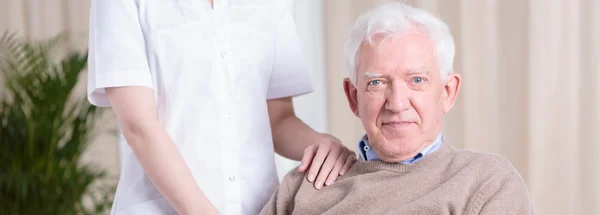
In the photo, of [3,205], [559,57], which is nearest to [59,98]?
[3,205]

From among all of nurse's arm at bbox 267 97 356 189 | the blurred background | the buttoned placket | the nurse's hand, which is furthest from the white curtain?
the buttoned placket

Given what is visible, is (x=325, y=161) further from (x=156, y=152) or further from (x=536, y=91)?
(x=536, y=91)

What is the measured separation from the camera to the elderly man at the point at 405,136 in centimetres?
161

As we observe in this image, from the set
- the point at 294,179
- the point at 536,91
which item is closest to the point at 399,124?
the point at 294,179

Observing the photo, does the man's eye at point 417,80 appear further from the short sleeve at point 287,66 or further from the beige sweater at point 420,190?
the short sleeve at point 287,66

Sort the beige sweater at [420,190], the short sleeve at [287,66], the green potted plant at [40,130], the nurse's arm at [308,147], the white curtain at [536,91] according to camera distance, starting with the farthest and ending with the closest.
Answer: the green potted plant at [40,130]
the white curtain at [536,91]
the short sleeve at [287,66]
the nurse's arm at [308,147]
the beige sweater at [420,190]

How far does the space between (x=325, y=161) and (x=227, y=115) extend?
25cm

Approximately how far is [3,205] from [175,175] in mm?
2086

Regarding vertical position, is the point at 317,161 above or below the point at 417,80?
below

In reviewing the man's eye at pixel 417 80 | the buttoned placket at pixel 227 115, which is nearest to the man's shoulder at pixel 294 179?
the buttoned placket at pixel 227 115

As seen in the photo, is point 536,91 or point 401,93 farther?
point 536,91

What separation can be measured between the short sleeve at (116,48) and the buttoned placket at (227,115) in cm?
19

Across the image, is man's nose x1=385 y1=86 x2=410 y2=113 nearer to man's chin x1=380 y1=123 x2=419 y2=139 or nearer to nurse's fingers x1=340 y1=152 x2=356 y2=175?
man's chin x1=380 y1=123 x2=419 y2=139

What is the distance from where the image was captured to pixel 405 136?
1.71m
